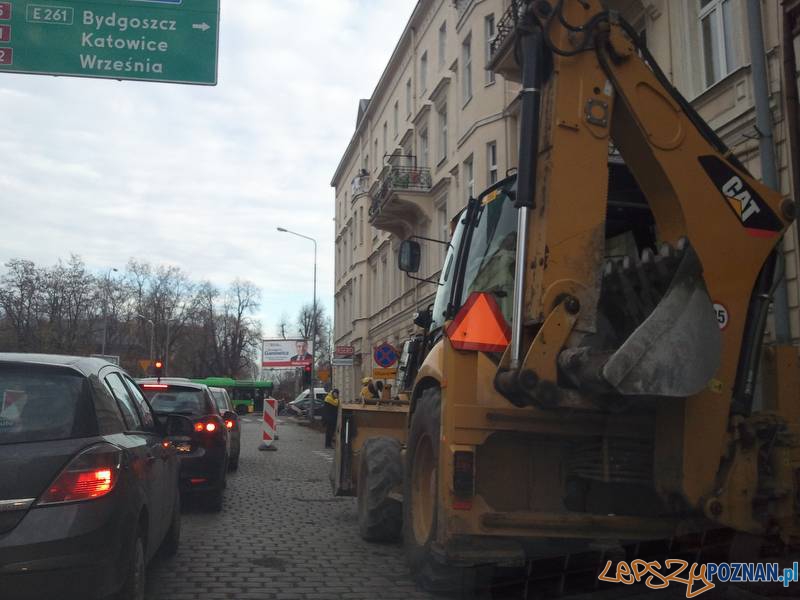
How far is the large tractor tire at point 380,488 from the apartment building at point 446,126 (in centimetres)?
570

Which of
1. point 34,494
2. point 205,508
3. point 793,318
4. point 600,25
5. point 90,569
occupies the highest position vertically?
point 600,25

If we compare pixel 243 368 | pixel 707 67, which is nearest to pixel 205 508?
pixel 707 67

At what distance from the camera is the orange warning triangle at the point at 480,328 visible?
4945 mm

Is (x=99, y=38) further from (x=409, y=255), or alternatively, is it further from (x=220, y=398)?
(x=220, y=398)

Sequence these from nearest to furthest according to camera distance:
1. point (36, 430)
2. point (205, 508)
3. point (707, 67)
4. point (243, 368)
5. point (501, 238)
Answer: point (36, 430) → point (501, 238) → point (205, 508) → point (707, 67) → point (243, 368)

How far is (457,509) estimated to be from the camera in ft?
15.8

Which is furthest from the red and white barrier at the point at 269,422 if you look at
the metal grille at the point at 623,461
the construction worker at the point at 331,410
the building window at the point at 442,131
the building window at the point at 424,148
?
the metal grille at the point at 623,461

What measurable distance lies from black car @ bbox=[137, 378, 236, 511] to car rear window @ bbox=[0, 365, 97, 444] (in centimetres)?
467

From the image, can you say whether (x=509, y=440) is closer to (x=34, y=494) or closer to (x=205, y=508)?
(x=34, y=494)

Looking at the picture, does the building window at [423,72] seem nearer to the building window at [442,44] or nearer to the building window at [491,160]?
the building window at [442,44]

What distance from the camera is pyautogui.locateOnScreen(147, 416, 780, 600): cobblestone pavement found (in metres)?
5.79

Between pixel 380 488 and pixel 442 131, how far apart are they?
75.4ft

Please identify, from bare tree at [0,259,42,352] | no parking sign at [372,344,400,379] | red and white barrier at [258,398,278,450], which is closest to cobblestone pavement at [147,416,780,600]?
no parking sign at [372,344,400,379]

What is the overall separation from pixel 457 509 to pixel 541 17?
295 cm
